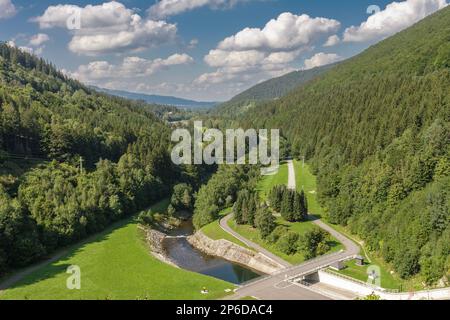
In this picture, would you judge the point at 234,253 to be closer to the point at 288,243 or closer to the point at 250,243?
the point at 250,243

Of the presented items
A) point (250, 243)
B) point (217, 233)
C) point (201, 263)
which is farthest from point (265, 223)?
point (201, 263)

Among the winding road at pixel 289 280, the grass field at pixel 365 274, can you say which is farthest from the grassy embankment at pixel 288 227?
the grass field at pixel 365 274

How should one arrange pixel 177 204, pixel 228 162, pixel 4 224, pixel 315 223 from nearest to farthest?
pixel 4 224 → pixel 315 223 → pixel 177 204 → pixel 228 162

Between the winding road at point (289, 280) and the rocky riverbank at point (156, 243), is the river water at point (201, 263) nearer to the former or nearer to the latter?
the rocky riverbank at point (156, 243)

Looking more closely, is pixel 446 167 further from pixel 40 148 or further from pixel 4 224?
pixel 40 148

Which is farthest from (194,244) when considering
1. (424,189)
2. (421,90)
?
(421,90)
